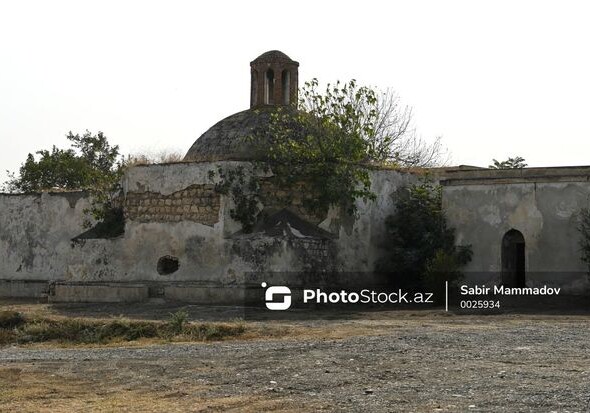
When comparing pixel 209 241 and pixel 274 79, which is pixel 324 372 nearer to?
pixel 209 241

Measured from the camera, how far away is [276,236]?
20.5 metres

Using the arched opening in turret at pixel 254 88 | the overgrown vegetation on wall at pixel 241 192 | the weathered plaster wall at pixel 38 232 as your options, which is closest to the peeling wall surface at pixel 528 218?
the overgrown vegetation on wall at pixel 241 192

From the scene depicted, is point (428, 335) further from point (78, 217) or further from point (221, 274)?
point (78, 217)

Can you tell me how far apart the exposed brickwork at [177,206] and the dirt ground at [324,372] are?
6141 millimetres

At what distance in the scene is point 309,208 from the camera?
21.4 metres

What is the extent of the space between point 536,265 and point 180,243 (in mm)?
8358

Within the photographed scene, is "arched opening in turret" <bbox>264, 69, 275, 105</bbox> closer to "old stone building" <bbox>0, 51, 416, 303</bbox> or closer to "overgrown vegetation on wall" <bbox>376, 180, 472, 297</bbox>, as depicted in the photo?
"old stone building" <bbox>0, 51, 416, 303</bbox>

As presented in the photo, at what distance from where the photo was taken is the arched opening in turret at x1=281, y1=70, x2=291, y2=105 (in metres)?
26.3

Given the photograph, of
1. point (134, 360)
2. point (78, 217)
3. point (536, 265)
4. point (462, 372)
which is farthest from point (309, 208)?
point (462, 372)

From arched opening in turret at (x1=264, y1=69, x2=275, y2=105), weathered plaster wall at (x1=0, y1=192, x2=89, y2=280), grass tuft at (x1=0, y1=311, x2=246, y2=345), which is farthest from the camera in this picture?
arched opening in turret at (x1=264, y1=69, x2=275, y2=105)

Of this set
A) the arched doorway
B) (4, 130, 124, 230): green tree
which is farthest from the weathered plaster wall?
the arched doorway

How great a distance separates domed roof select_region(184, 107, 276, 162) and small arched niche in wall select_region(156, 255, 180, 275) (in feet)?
10.6

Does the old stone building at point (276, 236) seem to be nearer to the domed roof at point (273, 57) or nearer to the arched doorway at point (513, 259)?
the arched doorway at point (513, 259)

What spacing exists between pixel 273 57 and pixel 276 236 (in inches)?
296
